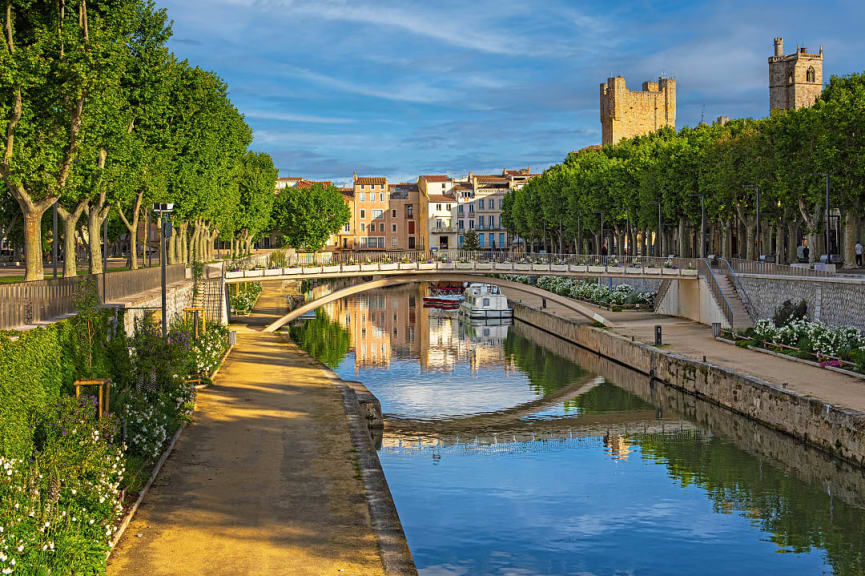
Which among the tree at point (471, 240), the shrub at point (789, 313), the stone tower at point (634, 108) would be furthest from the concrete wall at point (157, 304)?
the stone tower at point (634, 108)

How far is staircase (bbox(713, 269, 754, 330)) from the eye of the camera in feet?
172

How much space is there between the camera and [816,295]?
46.0 meters

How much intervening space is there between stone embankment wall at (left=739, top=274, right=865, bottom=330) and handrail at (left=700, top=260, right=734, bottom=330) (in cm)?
150

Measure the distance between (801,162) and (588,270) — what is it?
48.6 feet

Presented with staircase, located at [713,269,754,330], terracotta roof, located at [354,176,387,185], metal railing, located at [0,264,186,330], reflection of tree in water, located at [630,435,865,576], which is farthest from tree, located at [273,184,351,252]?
reflection of tree in water, located at [630,435,865,576]

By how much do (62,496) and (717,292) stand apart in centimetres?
4695

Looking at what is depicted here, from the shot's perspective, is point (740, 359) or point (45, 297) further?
point (740, 359)

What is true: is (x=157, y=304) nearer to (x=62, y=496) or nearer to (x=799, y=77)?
(x=62, y=496)

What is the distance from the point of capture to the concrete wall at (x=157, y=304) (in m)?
31.1

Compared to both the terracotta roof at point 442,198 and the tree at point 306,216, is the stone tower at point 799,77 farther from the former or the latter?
the tree at point 306,216

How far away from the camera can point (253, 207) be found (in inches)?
3435

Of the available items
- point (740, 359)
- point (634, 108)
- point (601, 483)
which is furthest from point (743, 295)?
point (634, 108)

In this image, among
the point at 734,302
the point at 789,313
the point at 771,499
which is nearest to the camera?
the point at 771,499

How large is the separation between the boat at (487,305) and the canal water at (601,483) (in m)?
32.9
